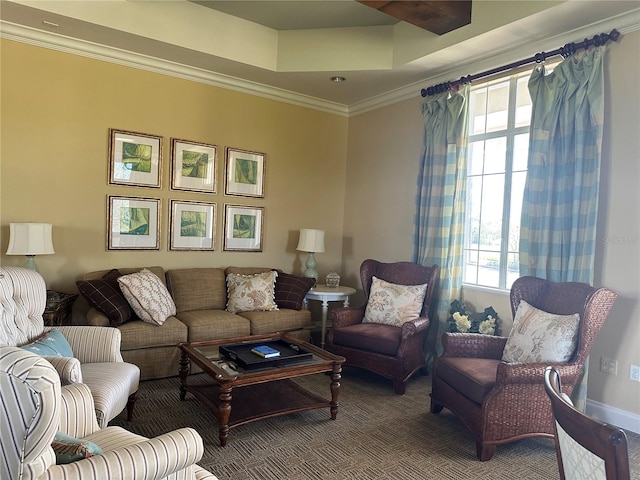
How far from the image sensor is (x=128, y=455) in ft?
4.74

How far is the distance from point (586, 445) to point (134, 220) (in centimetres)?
409

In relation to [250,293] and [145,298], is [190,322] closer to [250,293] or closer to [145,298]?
[145,298]

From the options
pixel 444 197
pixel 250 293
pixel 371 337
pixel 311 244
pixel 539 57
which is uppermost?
pixel 539 57

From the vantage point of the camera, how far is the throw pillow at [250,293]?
434 cm

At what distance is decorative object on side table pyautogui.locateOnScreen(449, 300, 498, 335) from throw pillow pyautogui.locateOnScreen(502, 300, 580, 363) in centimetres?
61

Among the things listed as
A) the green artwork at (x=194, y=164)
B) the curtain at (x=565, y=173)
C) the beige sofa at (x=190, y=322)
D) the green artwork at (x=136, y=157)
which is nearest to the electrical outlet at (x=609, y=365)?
the curtain at (x=565, y=173)

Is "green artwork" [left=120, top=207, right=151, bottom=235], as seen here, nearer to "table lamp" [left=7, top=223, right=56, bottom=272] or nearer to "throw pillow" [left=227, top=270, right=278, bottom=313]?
"table lamp" [left=7, top=223, right=56, bottom=272]

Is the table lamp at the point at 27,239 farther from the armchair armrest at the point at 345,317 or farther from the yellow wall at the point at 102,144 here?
the armchair armrest at the point at 345,317

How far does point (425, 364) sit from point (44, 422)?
347cm

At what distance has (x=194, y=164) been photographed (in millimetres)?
4605

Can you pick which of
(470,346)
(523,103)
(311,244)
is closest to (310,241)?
(311,244)

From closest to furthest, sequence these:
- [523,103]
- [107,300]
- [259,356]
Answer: [259,356]
[107,300]
[523,103]

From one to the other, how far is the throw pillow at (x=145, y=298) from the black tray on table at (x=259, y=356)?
2.82 ft

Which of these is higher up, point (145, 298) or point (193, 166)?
point (193, 166)
